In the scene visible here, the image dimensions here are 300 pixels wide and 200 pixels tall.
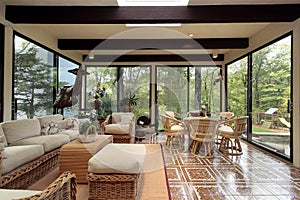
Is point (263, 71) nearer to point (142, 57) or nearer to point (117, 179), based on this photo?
point (142, 57)

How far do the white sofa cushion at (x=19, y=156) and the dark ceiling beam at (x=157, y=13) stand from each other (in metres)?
2.17

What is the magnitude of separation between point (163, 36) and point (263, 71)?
258 cm

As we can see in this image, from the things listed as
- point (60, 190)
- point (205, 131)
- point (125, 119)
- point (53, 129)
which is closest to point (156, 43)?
point (125, 119)

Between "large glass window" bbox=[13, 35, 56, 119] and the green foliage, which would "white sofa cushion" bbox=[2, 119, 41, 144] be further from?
the green foliage

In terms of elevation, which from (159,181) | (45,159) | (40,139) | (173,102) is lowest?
(159,181)

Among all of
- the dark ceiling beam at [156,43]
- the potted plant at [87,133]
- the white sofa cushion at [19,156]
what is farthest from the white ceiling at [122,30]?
the white sofa cushion at [19,156]

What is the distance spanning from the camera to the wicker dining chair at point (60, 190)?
1.02 meters

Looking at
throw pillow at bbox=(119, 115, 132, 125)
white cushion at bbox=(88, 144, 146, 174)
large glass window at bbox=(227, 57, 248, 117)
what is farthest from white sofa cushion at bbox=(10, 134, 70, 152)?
large glass window at bbox=(227, 57, 248, 117)

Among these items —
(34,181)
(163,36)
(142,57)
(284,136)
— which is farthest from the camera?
(142,57)

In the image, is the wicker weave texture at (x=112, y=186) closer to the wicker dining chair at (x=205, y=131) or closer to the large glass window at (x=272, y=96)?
the wicker dining chair at (x=205, y=131)

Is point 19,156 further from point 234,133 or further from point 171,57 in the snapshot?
point 171,57

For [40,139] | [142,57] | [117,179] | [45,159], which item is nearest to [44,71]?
[40,139]

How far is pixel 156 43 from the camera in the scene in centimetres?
588

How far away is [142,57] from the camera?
750 cm
